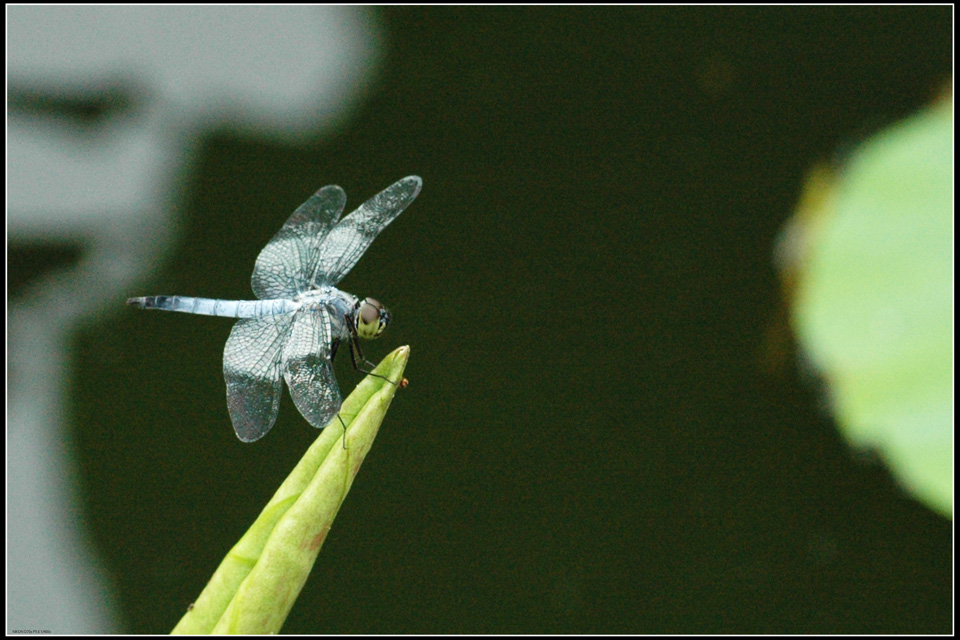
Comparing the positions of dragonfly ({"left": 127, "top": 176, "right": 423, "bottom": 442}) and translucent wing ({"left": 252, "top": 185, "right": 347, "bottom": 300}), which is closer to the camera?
dragonfly ({"left": 127, "top": 176, "right": 423, "bottom": 442})

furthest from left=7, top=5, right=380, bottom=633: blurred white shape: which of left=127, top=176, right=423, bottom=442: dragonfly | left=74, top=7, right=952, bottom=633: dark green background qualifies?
left=127, top=176, right=423, bottom=442: dragonfly

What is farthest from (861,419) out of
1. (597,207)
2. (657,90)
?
(657,90)

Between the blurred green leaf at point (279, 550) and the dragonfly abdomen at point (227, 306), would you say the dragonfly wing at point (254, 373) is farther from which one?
the blurred green leaf at point (279, 550)

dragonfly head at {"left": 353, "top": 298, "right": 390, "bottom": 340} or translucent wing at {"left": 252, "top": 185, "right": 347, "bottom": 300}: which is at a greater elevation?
translucent wing at {"left": 252, "top": 185, "right": 347, "bottom": 300}

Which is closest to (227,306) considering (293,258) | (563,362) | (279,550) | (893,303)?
(293,258)

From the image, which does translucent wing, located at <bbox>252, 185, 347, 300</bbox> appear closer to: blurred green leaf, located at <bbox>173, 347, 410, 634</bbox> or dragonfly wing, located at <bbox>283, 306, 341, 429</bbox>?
dragonfly wing, located at <bbox>283, 306, 341, 429</bbox>

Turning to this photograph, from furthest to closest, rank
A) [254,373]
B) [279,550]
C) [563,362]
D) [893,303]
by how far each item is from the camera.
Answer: [563,362] → [893,303] → [254,373] → [279,550]

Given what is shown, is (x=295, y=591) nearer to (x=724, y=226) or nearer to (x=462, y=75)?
(x=724, y=226)

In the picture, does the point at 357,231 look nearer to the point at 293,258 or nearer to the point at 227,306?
the point at 293,258
